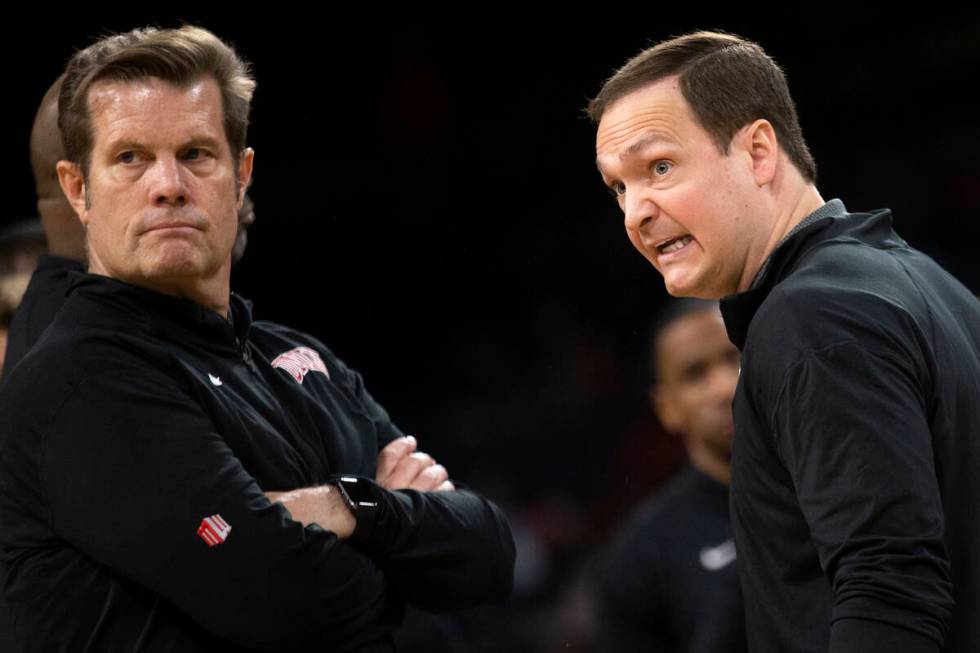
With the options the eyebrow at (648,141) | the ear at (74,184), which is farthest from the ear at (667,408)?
the ear at (74,184)

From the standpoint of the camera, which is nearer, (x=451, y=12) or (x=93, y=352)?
(x=93, y=352)

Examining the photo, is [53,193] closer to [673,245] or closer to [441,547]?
[441,547]

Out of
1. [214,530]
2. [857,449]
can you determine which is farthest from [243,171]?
[857,449]

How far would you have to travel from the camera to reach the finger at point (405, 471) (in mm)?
3352

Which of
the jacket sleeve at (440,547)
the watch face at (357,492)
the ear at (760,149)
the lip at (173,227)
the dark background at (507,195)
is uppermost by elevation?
the ear at (760,149)

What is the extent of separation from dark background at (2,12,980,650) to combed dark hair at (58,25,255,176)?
6405mm

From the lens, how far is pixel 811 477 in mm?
2223

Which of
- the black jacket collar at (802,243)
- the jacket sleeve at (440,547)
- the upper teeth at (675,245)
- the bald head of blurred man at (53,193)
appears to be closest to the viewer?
the black jacket collar at (802,243)

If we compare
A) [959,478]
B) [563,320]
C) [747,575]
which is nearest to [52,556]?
[747,575]

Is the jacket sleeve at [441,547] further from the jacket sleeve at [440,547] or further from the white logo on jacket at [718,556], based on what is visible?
the white logo on jacket at [718,556]

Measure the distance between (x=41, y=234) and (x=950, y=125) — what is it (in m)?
7.83

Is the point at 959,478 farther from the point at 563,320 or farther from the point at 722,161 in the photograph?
the point at 563,320

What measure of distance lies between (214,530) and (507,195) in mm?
9124

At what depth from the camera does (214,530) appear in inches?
107
